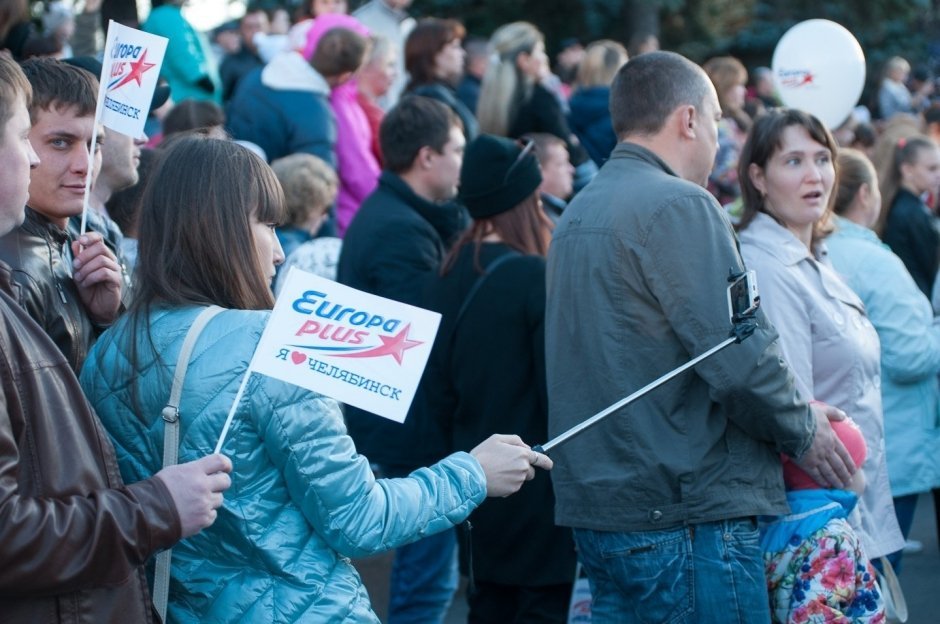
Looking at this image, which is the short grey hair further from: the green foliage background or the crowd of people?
the green foliage background

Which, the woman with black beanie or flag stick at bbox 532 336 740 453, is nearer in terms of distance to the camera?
flag stick at bbox 532 336 740 453

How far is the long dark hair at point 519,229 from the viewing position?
4734 mm

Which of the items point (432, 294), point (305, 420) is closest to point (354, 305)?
point (305, 420)

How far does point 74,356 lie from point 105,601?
0.89 metres

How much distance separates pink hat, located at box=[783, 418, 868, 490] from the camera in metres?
3.59

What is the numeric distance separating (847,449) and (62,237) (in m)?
2.24

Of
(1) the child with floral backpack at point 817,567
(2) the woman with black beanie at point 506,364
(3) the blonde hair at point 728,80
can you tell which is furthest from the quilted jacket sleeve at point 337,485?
(3) the blonde hair at point 728,80

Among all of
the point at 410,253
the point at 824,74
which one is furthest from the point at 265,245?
the point at 824,74

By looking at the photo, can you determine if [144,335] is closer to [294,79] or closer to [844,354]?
[844,354]

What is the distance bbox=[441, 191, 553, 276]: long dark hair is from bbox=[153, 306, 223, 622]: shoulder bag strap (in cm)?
221

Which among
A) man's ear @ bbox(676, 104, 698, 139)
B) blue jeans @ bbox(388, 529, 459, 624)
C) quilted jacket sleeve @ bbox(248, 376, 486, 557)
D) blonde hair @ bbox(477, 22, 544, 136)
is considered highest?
man's ear @ bbox(676, 104, 698, 139)

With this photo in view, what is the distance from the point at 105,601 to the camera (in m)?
2.32

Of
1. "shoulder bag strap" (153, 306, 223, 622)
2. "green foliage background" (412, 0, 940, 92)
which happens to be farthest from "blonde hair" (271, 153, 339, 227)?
"green foliage background" (412, 0, 940, 92)

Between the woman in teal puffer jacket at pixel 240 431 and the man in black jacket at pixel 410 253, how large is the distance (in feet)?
8.18
